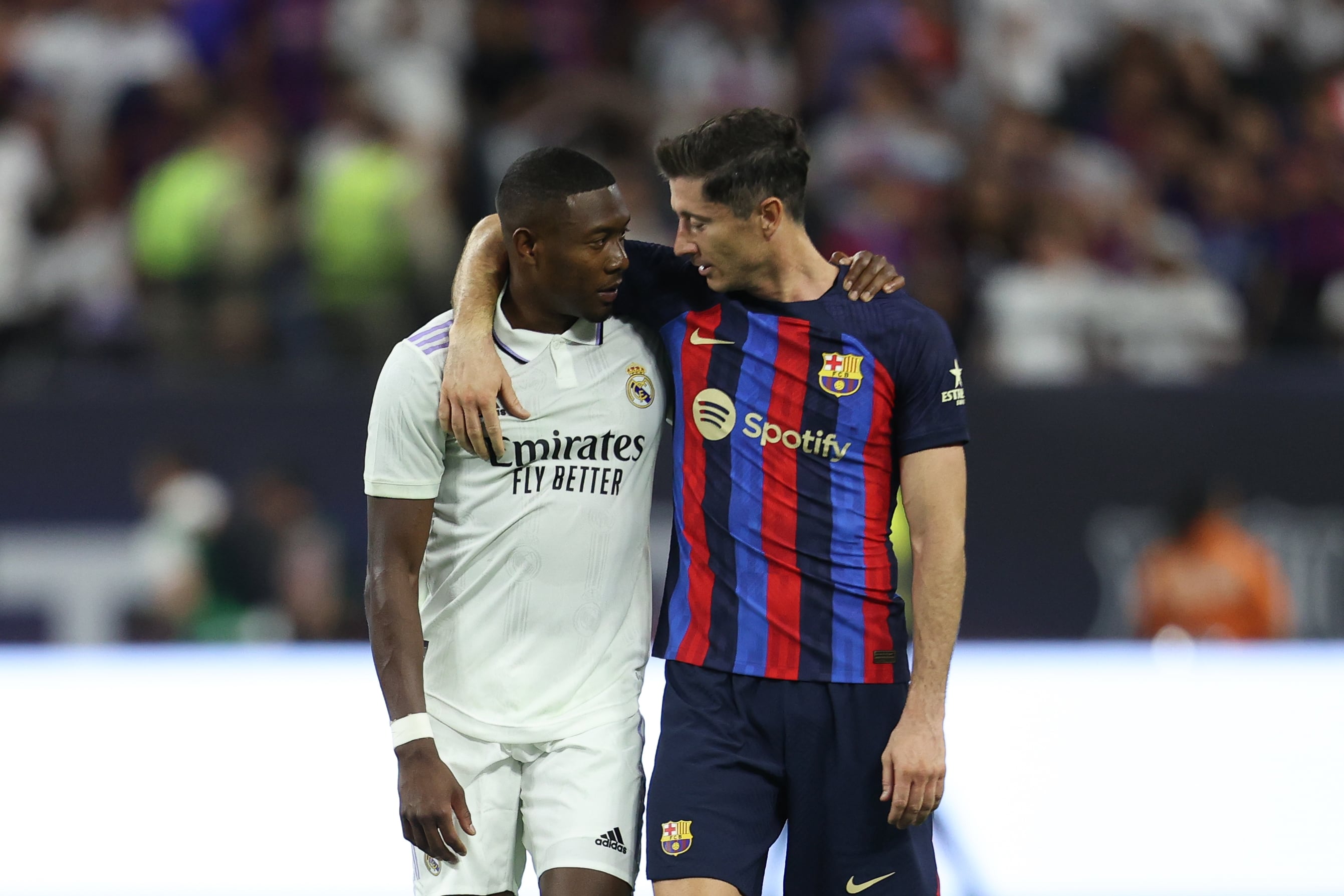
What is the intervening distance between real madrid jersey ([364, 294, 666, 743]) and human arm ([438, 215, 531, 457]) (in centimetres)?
6

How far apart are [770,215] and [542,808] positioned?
145cm

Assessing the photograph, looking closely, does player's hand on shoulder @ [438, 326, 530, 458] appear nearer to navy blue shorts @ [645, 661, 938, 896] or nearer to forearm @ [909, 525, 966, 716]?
navy blue shorts @ [645, 661, 938, 896]

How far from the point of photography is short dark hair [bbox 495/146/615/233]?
12.8ft

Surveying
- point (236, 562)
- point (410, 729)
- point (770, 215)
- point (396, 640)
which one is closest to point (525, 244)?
point (770, 215)

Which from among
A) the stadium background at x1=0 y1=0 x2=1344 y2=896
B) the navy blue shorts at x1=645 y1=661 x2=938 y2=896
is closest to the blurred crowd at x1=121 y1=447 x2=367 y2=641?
the stadium background at x1=0 y1=0 x2=1344 y2=896

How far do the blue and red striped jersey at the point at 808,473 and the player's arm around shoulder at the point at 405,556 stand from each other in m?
0.62

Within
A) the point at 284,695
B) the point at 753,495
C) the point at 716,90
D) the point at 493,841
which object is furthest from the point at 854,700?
the point at 716,90

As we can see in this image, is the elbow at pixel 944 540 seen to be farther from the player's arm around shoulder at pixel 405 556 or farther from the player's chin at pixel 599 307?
the player's arm around shoulder at pixel 405 556

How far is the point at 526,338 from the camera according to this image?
4086 millimetres

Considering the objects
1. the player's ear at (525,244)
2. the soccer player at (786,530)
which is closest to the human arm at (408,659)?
the soccer player at (786,530)

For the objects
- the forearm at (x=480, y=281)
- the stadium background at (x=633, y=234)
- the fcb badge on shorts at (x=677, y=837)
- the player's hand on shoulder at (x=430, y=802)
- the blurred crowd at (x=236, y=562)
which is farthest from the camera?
the stadium background at (x=633, y=234)

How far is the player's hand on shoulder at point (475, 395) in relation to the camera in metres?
→ 3.88

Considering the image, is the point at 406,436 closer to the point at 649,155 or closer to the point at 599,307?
the point at 599,307

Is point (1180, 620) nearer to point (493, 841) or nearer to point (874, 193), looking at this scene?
point (874, 193)
